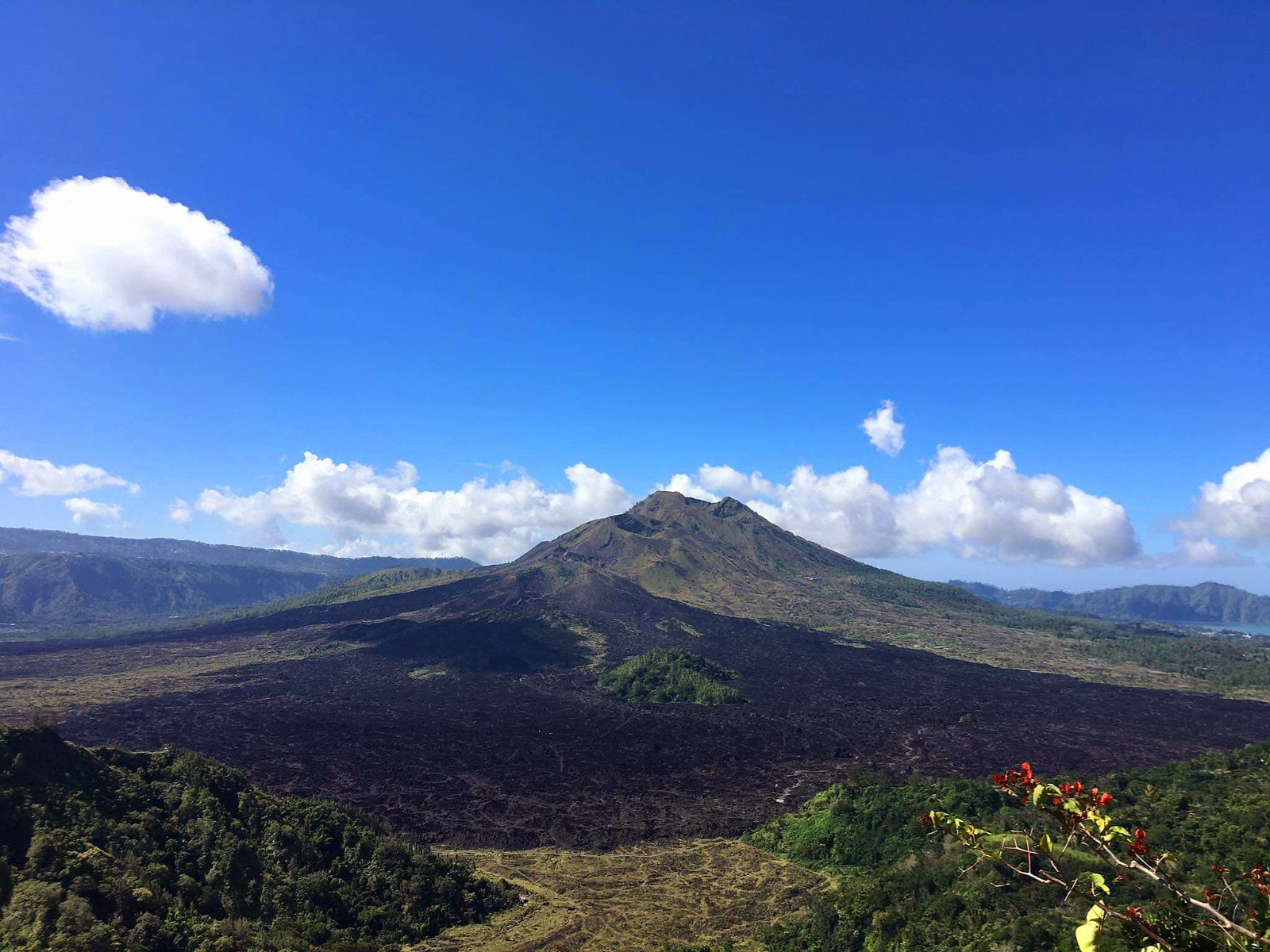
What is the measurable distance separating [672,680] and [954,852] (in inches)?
2629

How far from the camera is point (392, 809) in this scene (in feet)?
152

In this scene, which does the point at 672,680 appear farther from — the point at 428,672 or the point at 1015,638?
the point at 1015,638

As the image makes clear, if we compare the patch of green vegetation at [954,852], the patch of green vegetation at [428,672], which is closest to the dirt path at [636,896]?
the patch of green vegetation at [954,852]

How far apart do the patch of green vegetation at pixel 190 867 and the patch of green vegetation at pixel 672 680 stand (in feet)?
188

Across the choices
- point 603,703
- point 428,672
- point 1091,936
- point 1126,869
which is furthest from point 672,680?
point 1091,936

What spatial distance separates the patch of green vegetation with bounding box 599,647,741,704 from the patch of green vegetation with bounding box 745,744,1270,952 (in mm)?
45306

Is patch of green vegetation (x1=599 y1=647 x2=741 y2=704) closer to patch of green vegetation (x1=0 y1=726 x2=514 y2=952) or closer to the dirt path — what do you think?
the dirt path

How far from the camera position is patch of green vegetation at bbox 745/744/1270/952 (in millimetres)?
20812

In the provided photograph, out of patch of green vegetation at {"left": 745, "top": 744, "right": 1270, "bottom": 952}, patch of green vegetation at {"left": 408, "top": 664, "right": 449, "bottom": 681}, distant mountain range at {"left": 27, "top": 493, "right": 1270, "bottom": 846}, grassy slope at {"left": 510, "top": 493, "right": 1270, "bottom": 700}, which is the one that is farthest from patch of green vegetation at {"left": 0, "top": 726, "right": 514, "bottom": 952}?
grassy slope at {"left": 510, "top": 493, "right": 1270, "bottom": 700}

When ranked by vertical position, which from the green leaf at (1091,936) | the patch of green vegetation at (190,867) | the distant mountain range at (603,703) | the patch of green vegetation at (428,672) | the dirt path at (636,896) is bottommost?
the patch of green vegetation at (428,672)

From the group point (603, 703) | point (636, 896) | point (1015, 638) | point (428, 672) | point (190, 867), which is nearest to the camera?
point (190, 867)

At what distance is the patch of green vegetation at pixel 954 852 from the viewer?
20.8m

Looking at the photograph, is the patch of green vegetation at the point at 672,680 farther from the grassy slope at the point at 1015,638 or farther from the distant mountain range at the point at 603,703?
the grassy slope at the point at 1015,638

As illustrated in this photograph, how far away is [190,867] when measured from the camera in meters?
24.9
